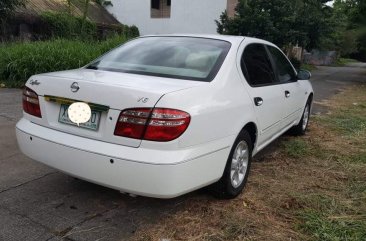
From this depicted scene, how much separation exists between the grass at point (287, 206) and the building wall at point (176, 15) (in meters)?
17.2

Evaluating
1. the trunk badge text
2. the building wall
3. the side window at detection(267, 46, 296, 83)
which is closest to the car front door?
the side window at detection(267, 46, 296, 83)

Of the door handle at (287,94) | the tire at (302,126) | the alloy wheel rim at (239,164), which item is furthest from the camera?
the tire at (302,126)

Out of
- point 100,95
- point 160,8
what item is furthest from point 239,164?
point 160,8

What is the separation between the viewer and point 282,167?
492 centimetres

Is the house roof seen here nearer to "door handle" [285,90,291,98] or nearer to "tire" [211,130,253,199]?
"door handle" [285,90,291,98]

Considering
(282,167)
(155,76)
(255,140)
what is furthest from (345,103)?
(155,76)

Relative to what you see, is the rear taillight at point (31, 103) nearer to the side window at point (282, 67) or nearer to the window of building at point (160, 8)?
the side window at point (282, 67)

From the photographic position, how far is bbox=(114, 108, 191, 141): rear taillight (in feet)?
9.57

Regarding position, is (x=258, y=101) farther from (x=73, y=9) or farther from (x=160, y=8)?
(x=160, y=8)

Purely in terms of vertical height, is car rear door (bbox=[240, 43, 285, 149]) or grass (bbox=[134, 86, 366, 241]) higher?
car rear door (bbox=[240, 43, 285, 149])

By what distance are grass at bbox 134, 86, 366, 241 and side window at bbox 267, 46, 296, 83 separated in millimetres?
996

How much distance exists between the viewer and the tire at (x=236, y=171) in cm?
363

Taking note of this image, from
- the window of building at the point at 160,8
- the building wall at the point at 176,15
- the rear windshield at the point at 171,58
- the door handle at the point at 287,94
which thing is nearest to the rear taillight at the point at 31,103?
the rear windshield at the point at 171,58

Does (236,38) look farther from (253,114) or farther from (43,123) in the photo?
(43,123)
